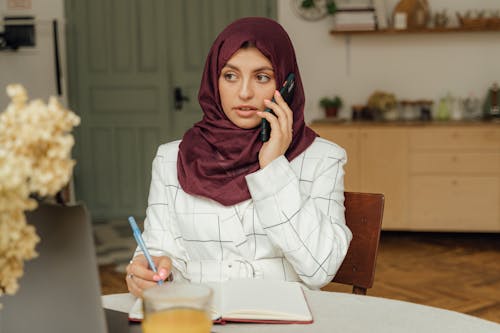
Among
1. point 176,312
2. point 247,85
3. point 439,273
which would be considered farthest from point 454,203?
point 176,312

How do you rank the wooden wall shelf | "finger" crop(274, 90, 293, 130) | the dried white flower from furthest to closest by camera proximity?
the wooden wall shelf < "finger" crop(274, 90, 293, 130) < the dried white flower

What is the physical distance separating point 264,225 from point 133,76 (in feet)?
12.9

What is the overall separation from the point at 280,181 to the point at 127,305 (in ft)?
1.30

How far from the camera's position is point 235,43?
1461 mm

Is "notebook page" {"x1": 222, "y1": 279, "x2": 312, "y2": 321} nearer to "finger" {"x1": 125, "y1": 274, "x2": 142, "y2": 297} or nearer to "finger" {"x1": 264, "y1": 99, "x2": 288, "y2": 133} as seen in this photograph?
"finger" {"x1": 125, "y1": 274, "x2": 142, "y2": 297}

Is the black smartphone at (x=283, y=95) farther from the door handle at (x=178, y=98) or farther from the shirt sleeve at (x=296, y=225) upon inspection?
the door handle at (x=178, y=98)

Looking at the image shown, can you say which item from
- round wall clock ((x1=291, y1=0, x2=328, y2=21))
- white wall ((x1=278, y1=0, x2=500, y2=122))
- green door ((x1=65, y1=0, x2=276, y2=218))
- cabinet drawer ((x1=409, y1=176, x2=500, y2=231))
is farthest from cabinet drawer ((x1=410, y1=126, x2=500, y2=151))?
green door ((x1=65, y1=0, x2=276, y2=218))

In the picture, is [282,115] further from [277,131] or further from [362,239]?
[362,239]

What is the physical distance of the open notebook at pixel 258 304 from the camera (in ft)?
3.21

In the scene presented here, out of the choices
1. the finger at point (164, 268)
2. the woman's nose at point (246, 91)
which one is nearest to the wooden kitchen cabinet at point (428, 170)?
the woman's nose at point (246, 91)

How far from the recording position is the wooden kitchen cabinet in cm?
411

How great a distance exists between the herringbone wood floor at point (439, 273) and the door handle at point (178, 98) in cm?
170

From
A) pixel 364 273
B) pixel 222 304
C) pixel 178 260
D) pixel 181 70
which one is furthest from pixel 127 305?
pixel 181 70

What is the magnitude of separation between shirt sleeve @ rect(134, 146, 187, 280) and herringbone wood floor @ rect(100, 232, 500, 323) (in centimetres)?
179
